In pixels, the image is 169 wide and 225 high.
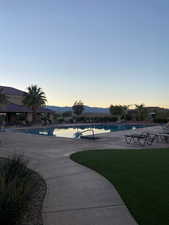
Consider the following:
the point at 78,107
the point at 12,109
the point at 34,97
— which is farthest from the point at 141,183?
the point at 78,107

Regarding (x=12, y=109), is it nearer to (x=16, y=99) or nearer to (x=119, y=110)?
(x=16, y=99)

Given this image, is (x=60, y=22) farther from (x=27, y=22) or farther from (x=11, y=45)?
(x=11, y=45)

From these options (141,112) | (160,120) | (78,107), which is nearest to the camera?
(160,120)

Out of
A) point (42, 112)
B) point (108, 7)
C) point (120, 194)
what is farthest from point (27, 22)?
point (42, 112)

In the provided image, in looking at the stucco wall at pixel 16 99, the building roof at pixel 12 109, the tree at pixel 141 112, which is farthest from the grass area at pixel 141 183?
the tree at pixel 141 112

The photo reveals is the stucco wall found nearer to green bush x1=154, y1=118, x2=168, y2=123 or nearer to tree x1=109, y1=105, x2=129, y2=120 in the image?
tree x1=109, y1=105, x2=129, y2=120

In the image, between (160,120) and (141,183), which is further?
(160,120)

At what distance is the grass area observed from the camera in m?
3.20

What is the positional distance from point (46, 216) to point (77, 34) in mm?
16910

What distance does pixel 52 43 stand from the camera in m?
18.2

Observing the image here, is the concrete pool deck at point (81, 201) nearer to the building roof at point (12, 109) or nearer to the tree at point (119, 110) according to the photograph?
the building roof at point (12, 109)

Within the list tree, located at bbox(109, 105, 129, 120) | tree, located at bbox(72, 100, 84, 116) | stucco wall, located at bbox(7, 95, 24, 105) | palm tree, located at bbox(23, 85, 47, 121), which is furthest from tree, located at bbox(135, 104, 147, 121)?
stucco wall, located at bbox(7, 95, 24, 105)

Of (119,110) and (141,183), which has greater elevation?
(119,110)

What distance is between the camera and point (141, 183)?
4.56 metres
